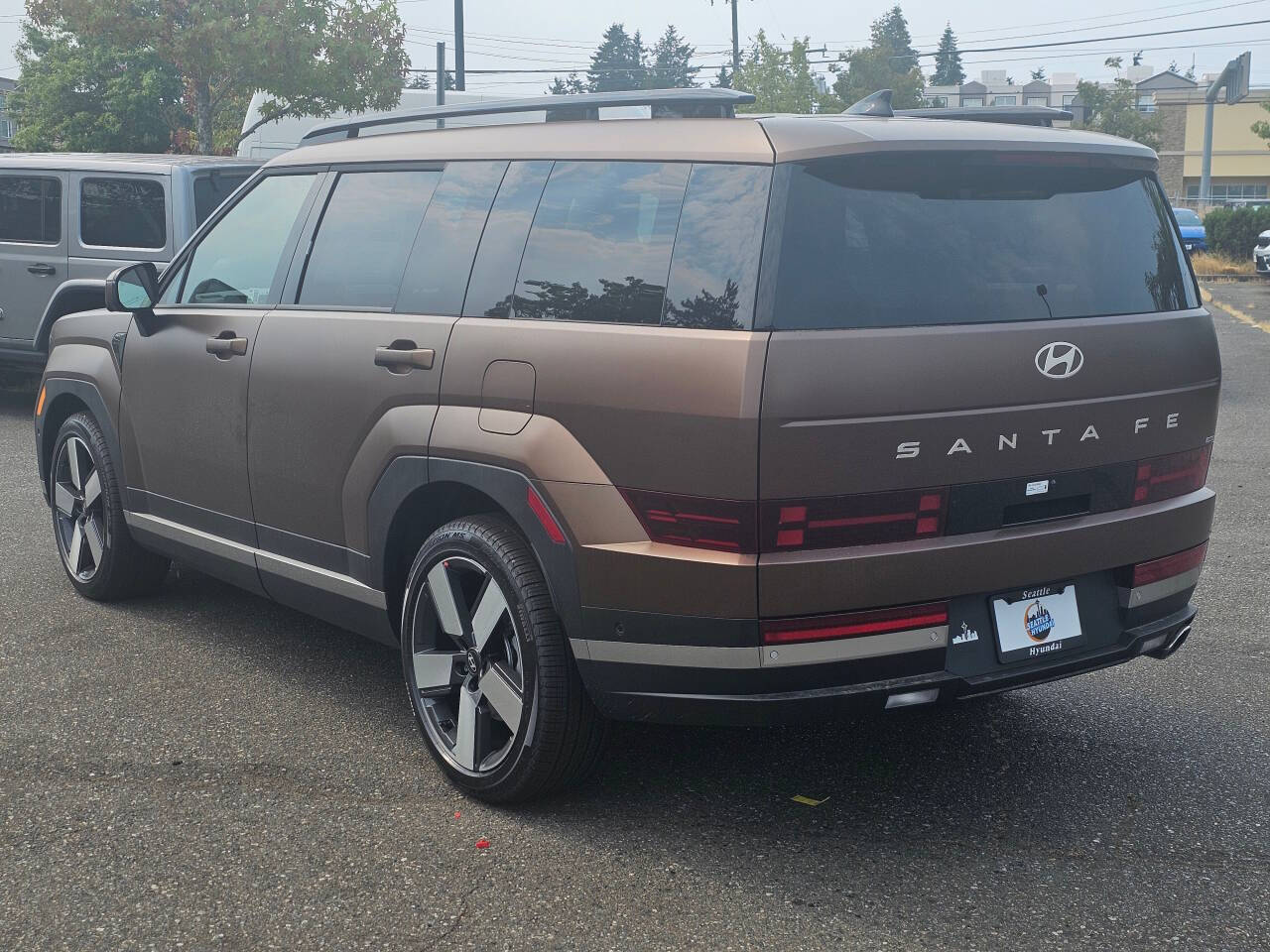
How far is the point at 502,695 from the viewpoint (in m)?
3.77

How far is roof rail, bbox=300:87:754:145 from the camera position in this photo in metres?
3.64

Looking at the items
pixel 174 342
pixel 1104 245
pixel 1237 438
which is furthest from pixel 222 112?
pixel 1104 245

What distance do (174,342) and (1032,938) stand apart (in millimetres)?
3599

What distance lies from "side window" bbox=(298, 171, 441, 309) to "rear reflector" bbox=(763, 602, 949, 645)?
1.69 metres

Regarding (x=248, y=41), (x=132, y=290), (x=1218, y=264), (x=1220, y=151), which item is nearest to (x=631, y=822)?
(x=132, y=290)

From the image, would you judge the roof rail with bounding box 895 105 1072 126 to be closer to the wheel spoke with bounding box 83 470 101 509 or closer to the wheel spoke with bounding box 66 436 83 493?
the wheel spoke with bounding box 83 470 101 509

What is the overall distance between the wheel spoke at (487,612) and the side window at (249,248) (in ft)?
5.17

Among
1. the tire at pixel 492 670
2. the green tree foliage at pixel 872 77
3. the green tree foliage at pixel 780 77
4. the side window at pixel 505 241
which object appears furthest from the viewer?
the green tree foliage at pixel 872 77

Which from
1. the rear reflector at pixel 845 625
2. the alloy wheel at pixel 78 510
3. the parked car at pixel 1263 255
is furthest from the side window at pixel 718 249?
the parked car at pixel 1263 255

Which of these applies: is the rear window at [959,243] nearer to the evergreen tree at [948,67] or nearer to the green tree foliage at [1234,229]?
the green tree foliage at [1234,229]

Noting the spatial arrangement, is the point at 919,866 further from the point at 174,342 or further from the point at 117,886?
the point at 174,342

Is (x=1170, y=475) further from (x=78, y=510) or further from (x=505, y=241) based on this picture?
(x=78, y=510)

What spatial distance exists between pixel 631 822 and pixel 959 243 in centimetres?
174

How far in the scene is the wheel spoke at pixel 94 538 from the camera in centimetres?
585
